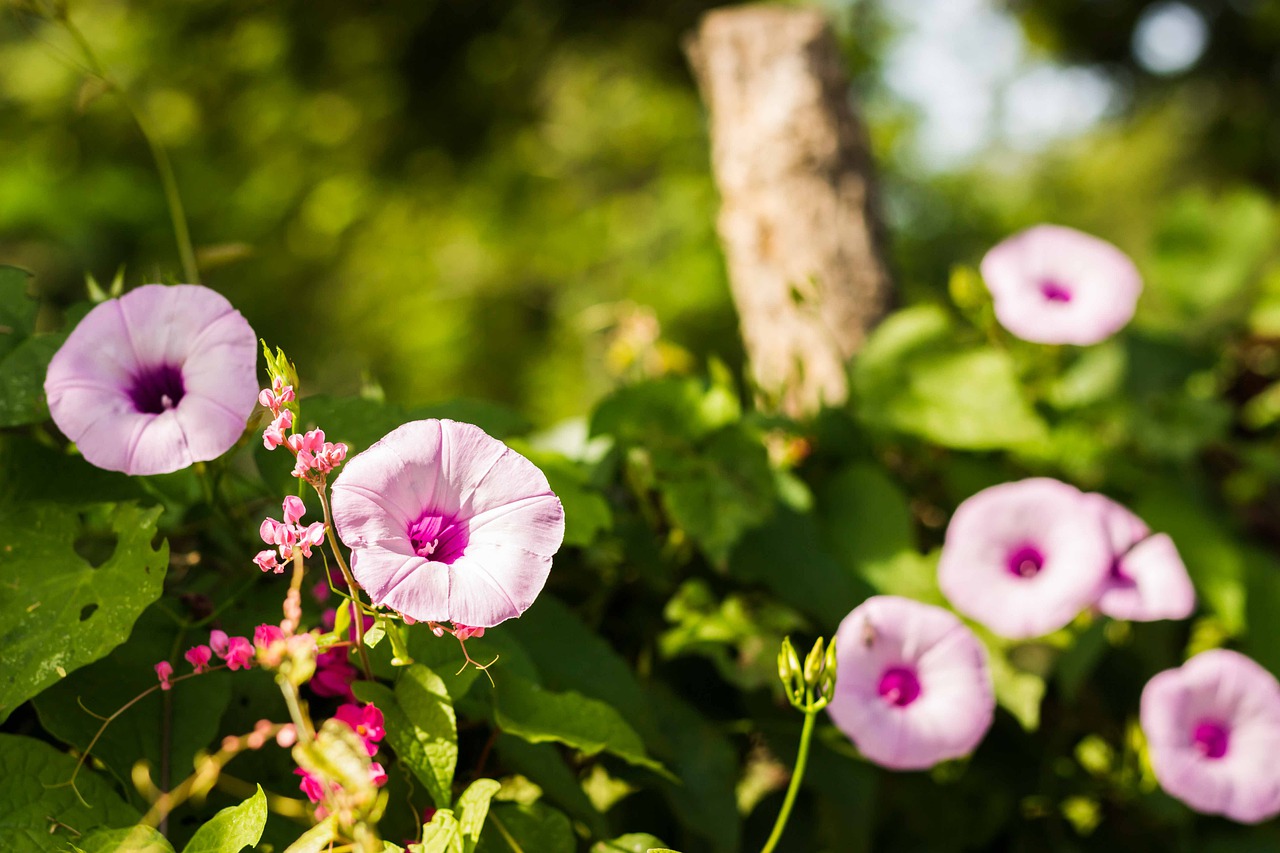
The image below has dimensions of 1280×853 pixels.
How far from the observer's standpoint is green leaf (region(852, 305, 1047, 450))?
1066 millimetres

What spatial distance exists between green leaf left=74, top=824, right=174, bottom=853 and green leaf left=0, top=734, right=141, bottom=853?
2 cm

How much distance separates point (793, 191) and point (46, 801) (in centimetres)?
127

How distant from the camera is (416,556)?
18.7 inches

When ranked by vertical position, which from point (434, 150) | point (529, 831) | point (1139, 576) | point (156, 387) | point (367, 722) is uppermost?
point (156, 387)

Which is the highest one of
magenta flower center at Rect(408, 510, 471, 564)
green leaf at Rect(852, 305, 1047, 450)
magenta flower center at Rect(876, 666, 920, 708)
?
magenta flower center at Rect(408, 510, 471, 564)

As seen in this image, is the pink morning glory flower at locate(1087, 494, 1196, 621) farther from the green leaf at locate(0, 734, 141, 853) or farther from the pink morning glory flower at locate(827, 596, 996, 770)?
the green leaf at locate(0, 734, 141, 853)

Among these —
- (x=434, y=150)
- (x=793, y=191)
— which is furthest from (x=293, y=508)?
(x=434, y=150)

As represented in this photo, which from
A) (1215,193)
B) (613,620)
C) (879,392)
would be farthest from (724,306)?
(1215,193)

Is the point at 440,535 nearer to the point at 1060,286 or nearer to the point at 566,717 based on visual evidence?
the point at 566,717

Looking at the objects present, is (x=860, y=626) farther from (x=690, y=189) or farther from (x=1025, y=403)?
(x=690, y=189)

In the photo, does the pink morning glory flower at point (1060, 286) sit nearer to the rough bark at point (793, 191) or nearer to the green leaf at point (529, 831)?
the rough bark at point (793, 191)

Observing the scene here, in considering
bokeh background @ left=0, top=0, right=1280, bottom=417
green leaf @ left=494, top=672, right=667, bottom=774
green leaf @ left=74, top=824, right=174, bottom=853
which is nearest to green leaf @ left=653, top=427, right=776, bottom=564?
green leaf @ left=494, top=672, right=667, bottom=774

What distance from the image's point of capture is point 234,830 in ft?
1.64

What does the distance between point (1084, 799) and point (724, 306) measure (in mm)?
2620
